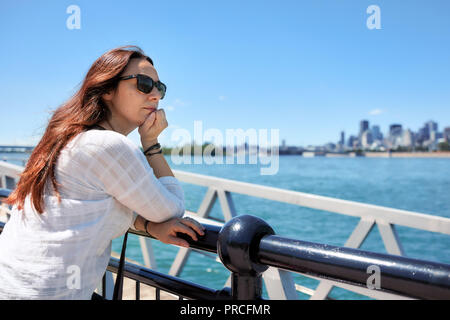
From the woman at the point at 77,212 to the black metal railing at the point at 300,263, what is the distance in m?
0.19

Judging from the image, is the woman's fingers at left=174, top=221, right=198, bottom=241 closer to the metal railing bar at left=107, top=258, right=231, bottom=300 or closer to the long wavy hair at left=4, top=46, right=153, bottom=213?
the metal railing bar at left=107, top=258, right=231, bottom=300

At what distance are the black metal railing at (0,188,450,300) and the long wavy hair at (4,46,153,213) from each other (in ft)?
1.58

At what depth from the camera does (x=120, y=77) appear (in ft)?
4.34

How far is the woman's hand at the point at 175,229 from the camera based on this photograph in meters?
0.97

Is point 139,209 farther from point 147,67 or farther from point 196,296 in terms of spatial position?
point 147,67

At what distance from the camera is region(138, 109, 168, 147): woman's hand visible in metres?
1.37

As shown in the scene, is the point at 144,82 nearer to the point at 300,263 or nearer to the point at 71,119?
the point at 71,119

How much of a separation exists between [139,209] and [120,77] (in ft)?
1.57
